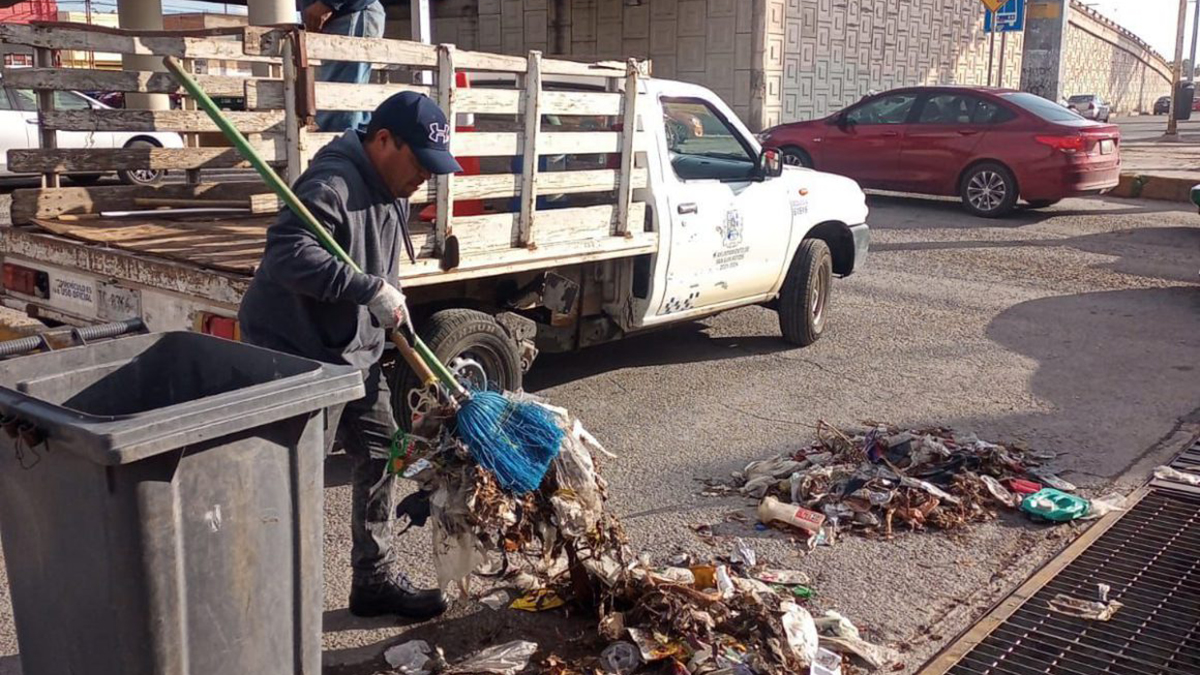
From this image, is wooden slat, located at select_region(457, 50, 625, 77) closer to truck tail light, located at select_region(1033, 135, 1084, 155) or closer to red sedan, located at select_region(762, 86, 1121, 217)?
red sedan, located at select_region(762, 86, 1121, 217)

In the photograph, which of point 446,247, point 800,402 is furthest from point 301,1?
point 800,402

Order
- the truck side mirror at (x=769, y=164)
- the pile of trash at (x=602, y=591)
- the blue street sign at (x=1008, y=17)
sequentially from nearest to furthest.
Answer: the pile of trash at (x=602, y=591)
the truck side mirror at (x=769, y=164)
the blue street sign at (x=1008, y=17)

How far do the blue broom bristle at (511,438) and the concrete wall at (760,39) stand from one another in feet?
62.0

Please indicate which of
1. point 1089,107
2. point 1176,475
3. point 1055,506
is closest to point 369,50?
point 1055,506

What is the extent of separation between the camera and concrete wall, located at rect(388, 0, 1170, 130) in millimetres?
23953

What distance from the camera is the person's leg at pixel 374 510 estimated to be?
3945mm

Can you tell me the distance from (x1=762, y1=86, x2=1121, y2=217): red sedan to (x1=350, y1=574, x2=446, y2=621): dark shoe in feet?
36.4

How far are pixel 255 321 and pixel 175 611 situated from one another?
130 cm

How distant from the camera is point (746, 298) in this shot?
7602 millimetres

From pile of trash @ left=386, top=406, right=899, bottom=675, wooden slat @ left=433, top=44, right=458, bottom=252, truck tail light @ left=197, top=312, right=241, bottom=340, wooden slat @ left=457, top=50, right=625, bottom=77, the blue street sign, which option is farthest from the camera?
the blue street sign

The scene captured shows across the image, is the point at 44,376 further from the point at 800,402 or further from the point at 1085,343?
the point at 1085,343

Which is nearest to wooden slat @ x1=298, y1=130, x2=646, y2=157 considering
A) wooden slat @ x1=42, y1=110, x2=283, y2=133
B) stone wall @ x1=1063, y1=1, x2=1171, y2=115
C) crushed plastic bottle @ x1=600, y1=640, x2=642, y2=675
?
wooden slat @ x1=42, y1=110, x2=283, y2=133

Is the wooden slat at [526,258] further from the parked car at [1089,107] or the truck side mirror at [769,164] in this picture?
the parked car at [1089,107]

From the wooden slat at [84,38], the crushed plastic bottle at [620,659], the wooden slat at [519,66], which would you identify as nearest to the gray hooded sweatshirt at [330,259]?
the crushed plastic bottle at [620,659]
